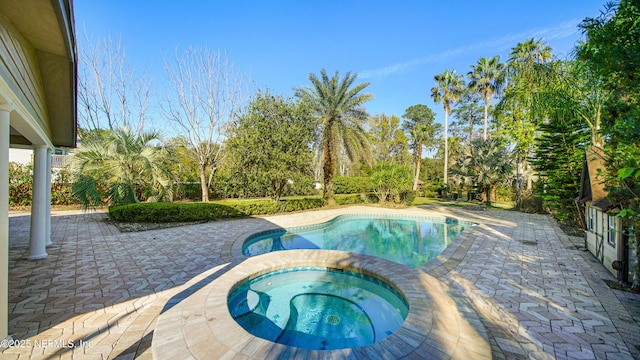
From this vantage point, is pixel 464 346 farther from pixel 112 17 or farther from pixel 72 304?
pixel 112 17

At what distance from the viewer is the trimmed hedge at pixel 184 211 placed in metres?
10.1

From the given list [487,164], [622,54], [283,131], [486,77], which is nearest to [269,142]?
[283,131]

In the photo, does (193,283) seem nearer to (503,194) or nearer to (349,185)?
(349,185)

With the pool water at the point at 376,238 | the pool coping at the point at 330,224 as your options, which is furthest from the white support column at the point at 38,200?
the pool water at the point at 376,238

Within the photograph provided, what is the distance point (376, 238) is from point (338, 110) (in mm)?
8335

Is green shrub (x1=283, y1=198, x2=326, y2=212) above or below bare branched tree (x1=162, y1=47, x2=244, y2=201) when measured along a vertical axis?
below

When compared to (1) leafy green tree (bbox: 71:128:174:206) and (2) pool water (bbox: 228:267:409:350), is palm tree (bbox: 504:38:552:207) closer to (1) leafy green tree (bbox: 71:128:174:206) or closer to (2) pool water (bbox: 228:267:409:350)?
(2) pool water (bbox: 228:267:409:350)

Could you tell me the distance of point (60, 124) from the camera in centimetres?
600

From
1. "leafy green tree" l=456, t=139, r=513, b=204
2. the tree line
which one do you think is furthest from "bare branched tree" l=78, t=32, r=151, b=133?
"leafy green tree" l=456, t=139, r=513, b=204

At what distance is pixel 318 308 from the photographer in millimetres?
4398

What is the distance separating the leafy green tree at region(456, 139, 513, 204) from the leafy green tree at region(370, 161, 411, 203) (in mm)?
5792

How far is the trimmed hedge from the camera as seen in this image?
33.2ft

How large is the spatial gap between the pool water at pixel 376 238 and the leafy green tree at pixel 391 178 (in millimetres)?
3970

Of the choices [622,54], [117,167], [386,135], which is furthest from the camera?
[386,135]
